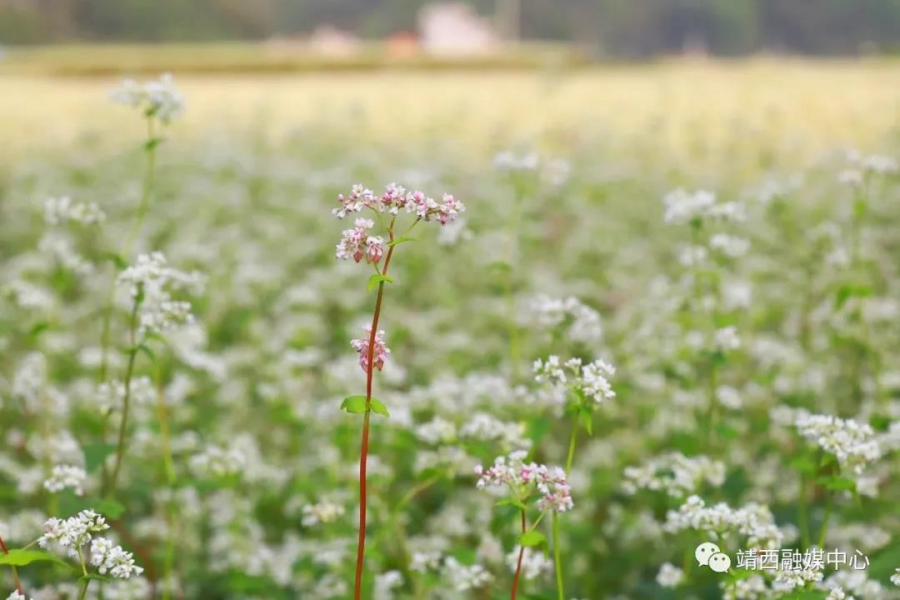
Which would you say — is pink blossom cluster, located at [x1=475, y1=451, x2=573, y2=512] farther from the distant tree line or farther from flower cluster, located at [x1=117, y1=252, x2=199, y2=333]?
the distant tree line

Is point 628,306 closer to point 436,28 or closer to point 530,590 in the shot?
point 530,590

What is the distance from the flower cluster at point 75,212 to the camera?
116 inches

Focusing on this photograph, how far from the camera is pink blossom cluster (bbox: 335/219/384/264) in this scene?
1671 millimetres

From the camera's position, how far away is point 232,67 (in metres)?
24.0

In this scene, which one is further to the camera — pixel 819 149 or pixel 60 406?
pixel 819 149

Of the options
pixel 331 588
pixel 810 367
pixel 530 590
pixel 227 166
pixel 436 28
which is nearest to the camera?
pixel 530 590

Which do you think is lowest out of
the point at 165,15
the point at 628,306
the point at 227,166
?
the point at 628,306

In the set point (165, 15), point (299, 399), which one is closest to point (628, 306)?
point (299, 399)

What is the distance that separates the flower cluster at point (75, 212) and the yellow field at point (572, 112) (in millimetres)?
5762

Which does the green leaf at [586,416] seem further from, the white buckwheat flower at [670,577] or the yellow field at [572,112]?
the yellow field at [572,112]

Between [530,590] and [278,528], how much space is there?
65.0 inches

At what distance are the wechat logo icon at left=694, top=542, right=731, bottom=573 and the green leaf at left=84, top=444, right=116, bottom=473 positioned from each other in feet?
4.93

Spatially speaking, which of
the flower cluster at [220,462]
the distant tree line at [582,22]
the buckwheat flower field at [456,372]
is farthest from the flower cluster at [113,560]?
the distant tree line at [582,22]

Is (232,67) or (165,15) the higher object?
(165,15)
